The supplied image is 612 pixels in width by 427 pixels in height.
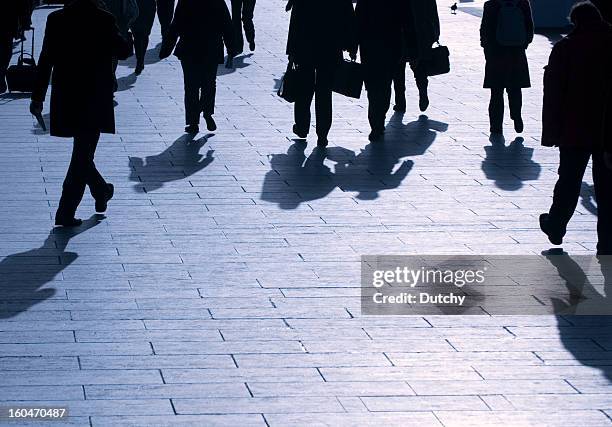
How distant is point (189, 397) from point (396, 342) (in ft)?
4.99

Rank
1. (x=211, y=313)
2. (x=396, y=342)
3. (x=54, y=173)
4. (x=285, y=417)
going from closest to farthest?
(x=285, y=417), (x=396, y=342), (x=211, y=313), (x=54, y=173)

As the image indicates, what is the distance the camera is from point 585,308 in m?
9.08

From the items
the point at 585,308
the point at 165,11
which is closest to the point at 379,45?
the point at 585,308

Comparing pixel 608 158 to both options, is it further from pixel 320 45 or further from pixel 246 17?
pixel 246 17

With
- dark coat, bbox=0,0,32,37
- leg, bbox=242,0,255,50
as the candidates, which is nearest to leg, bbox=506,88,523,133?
dark coat, bbox=0,0,32,37

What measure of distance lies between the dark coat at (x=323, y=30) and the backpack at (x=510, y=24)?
1.58 m

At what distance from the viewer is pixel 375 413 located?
23.2 ft

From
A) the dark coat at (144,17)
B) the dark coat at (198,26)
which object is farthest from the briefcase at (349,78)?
the dark coat at (144,17)

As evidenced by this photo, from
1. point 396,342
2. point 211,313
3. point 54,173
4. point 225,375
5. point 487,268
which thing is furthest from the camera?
point 54,173

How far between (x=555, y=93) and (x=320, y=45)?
508cm

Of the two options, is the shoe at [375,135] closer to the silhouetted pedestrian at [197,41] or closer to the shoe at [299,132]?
the shoe at [299,132]

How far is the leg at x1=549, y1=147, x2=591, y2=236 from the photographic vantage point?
10.6m

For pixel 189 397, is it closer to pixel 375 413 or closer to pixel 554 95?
pixel 375 413

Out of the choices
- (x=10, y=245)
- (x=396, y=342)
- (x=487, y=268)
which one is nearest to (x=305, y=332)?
(x=396, y=342)
